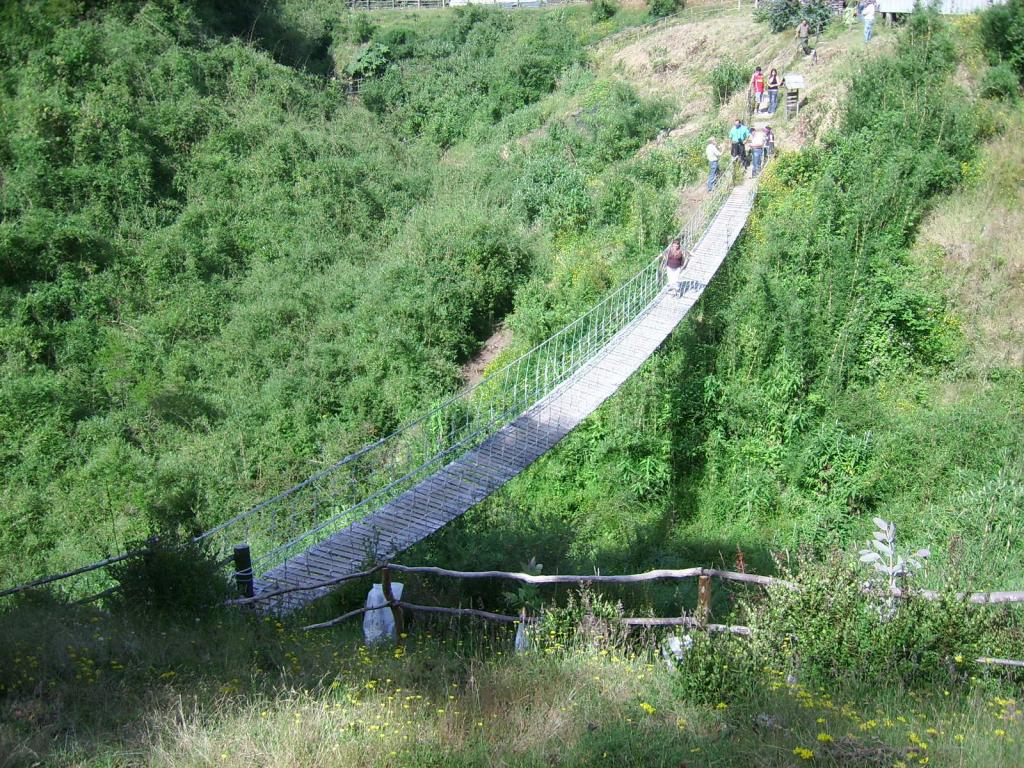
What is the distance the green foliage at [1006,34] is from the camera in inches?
551

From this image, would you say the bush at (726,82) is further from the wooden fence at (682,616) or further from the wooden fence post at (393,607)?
the wooden fence post at (393,607)

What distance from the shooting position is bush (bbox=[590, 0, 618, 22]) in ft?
91.4

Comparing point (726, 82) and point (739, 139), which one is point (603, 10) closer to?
point (726, 82)

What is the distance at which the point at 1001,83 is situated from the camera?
14.1 meters

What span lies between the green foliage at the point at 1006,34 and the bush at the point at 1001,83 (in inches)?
5.1

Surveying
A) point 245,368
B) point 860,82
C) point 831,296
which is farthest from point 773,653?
point 860,82

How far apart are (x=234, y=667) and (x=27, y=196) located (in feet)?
47.3

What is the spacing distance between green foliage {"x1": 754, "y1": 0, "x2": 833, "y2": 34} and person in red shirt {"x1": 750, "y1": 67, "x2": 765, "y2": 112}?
11.9 ft

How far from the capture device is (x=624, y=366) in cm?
1045

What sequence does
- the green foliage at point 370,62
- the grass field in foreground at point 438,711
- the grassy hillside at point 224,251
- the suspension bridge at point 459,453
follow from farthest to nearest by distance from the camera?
1. the green foliage at point 370,62
2. the grassy hillside at point 224,251
3. the suspension bridge at point 459,453
4. the grass field in foreground at point 438,711

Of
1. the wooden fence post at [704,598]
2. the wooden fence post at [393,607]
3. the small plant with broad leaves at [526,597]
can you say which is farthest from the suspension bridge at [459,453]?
the wooden fence post at [704,598]

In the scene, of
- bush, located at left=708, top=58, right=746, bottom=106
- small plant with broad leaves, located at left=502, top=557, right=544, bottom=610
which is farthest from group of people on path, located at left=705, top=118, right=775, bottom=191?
small plant with broad leaves, located at left=502, top=557, right=544, bottom=610

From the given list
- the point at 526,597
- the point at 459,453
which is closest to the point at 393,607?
the point at 526,597

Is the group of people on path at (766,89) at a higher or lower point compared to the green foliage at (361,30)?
lower
